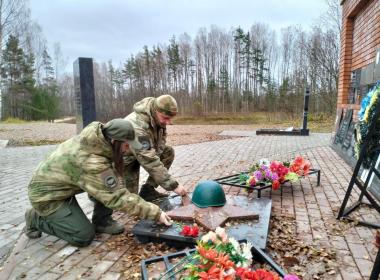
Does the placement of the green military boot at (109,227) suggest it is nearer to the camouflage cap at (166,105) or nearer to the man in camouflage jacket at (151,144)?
the man in camouflage jacket at (151,144)

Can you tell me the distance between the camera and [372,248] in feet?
9.92

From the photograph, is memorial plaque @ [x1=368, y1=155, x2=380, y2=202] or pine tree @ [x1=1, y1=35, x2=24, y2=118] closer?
memorial plaque @ [x1=368, y1=155, x2=380, y2=202]

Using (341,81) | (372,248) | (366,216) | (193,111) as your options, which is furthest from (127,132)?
(193,111)

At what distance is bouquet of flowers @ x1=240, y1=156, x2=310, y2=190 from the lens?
4.50 meters

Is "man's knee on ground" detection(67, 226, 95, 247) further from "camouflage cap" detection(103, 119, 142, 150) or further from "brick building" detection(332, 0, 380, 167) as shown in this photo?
"brick building" detection(332, 0, 380, 167)

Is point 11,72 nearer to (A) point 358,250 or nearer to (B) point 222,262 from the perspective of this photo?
(A) point 358,250

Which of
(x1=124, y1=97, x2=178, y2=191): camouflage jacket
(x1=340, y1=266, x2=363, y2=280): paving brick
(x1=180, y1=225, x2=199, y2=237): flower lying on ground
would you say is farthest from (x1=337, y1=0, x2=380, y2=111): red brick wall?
(x1=180, y1=225, x2=199, y2=237): flower lying on ground

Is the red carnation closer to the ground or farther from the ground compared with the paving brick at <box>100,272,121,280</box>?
farther from the ground

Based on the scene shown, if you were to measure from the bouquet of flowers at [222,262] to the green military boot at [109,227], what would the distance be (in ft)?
4.85

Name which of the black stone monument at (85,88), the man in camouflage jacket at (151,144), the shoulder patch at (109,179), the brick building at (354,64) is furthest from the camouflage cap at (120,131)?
the brick building at (354,64)

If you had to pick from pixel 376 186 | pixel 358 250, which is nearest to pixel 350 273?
pixel 358 250

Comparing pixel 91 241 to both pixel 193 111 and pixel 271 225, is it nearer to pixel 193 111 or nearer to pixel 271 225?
pixel 271 225

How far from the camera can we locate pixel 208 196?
3.57 metres

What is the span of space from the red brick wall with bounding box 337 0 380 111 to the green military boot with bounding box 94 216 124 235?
5806mm
